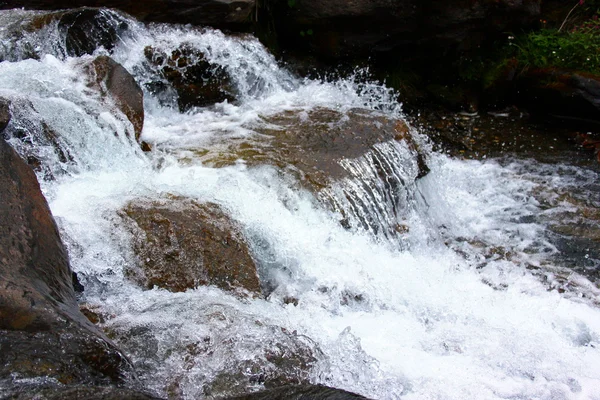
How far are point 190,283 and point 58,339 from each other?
4.48 feet

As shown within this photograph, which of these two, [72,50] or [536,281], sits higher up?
[72,50]

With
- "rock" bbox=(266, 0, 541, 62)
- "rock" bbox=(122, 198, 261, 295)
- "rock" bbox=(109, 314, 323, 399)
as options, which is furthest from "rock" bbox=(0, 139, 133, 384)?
"rock" bbox=(266, 0, 541, 62)

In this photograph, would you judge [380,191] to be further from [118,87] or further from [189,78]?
[189,78]

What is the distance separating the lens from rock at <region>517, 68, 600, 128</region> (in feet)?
21.4

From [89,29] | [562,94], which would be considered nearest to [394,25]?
[562,94]

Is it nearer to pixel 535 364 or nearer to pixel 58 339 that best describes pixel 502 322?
pixel 535 364

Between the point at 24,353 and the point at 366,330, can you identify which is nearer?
the point at 24,353

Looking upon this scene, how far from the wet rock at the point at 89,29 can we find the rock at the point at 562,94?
4556 millimetres

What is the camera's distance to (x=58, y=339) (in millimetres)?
2029

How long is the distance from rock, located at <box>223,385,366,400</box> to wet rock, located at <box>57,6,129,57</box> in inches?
162

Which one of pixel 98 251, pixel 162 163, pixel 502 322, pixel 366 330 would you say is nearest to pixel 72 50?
pixel 162 163

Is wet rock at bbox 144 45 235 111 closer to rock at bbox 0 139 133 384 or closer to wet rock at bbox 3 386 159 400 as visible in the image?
rock at bbox 0 139 133 384

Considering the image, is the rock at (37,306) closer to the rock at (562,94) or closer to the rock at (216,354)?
the rock at (216,354)

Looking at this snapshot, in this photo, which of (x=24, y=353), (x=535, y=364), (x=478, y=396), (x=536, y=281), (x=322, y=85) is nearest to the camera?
(x=24, y=353)
